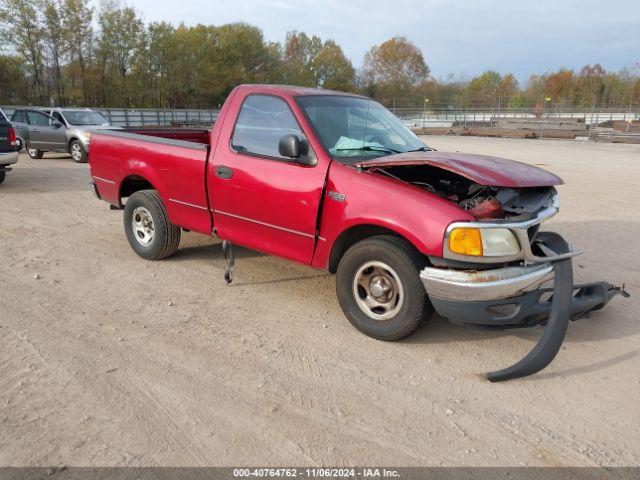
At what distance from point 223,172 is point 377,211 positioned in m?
1.67

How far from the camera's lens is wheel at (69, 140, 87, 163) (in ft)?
49.6

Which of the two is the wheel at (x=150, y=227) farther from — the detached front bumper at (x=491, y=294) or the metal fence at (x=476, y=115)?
the metal fence at (x=476, y=115)

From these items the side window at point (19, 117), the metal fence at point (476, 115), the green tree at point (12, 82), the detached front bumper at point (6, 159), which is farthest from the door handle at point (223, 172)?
the green tree at point (12, 82)

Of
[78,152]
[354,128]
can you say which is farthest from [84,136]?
[354,128]

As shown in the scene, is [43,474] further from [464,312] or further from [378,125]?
[378,125]

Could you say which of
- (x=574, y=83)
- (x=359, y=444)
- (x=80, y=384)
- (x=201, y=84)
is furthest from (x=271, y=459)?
(x=574, y=83)

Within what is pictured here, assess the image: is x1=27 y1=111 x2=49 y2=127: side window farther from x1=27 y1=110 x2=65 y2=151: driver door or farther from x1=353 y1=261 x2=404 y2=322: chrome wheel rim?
x1=353 y1=261 x2=404 y2=322: chrome wheel rim

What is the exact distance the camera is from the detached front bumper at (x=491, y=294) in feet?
11.3

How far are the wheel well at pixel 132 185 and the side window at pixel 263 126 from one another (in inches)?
65.8

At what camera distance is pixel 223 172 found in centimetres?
475

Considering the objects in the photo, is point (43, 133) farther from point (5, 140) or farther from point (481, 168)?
point (481, 168)

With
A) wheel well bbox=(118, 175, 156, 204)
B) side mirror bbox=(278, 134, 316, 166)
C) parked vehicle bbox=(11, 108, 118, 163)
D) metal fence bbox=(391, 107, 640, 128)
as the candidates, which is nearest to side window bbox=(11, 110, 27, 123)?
parked vehicle bbox=(11, 108, 118, 163)

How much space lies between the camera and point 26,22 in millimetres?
42500

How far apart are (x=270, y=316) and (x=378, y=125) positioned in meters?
2.06
